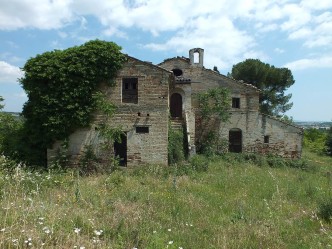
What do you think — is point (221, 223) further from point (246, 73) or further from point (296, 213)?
point (246, 73)

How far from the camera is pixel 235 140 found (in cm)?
2445

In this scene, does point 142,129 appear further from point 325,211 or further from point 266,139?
point 266,139

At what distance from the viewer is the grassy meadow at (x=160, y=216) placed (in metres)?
4.77

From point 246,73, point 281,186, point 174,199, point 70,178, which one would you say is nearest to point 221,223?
point 174,199

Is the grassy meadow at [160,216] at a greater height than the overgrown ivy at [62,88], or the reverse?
the overgrown ivy at [62,88]

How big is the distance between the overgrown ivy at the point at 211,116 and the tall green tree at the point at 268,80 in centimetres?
1542

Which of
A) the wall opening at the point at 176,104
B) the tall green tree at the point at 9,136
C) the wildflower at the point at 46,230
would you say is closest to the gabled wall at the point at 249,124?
the wall opening at the point at 176,104

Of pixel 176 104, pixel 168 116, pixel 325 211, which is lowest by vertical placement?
pixel 325 211

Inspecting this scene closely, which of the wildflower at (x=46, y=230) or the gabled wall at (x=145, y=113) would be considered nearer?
the wildflower at (x=46, y=230)

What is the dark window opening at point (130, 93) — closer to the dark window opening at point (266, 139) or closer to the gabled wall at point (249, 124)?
the gabled wall at point (249, 124)

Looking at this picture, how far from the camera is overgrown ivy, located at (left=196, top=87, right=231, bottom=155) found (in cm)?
2292

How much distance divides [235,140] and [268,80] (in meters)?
16.6

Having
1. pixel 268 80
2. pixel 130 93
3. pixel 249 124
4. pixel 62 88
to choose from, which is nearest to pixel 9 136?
pixel 62 88

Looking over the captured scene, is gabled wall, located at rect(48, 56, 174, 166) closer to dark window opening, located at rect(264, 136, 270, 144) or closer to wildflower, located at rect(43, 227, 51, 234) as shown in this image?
dark window opening, located at rect(264, 136, 270, 144)
